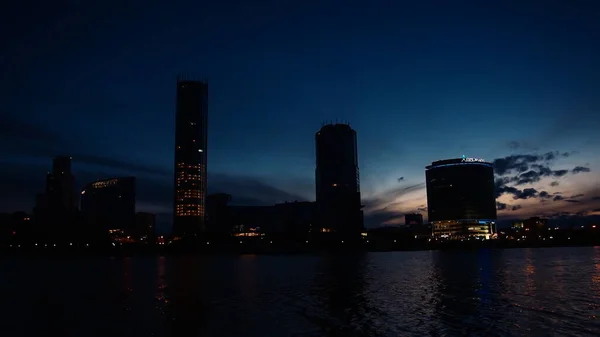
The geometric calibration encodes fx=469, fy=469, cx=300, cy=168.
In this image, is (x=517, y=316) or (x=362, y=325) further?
(x=517, y=316)

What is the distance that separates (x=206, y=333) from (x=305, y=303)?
706 inches

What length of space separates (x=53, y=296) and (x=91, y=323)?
28.5 meters

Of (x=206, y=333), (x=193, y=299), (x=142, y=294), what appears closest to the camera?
(x=206, y=333)

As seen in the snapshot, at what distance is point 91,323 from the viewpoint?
43.2m

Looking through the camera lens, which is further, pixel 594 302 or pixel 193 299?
pixel 193 299

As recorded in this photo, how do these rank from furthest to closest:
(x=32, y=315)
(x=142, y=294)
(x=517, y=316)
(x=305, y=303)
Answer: (x=142, y=294)
(x=305, y=303)
(x=32, y=315)
(x=517, y=316)

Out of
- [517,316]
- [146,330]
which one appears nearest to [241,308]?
[146,330]

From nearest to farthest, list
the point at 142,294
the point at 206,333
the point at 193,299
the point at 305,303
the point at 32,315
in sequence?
1. the point at 206,333
2. the point at 32,315
3. the point at 305,303
4. the point at 193,299
5. the point at 142,294

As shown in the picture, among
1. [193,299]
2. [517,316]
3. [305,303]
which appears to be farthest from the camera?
A: [193,299]

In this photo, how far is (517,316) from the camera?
41.6 m

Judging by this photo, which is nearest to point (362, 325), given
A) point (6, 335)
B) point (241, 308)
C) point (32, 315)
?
point (241, 308)

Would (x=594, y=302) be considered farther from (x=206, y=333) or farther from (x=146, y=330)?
(x=146, y=330)

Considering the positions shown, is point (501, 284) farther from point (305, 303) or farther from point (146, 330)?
point (146, 330)

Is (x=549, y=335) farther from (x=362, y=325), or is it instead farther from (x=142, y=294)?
(x=142, y=294)
